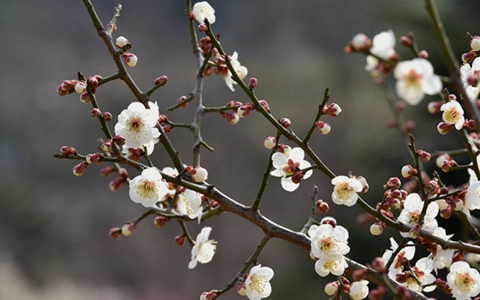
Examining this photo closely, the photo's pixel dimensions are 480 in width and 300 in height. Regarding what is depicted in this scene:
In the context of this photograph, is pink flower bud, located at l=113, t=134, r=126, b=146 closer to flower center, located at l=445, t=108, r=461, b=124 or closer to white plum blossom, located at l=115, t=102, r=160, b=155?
white plum blossom, located at l=115, t=102, r=160, b=155

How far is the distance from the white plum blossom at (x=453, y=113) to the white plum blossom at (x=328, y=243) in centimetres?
22

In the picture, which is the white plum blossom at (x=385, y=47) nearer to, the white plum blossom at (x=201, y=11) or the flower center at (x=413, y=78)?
the flower center at (x=413, y=78)

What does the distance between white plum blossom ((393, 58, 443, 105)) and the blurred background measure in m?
2.92

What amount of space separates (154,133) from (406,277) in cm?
38

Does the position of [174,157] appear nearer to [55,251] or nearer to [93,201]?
[55,251]

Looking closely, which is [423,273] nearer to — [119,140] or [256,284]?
[256,284]

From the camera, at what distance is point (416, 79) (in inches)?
19.4

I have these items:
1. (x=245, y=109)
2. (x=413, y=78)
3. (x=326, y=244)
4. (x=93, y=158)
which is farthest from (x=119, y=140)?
(x=413, y=78)

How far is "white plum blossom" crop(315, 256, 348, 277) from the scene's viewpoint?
779 mm

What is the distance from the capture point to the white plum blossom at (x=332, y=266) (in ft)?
2.56

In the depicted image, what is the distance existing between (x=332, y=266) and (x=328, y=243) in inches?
1.8

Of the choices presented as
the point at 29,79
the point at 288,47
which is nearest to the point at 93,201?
the point at 29,79

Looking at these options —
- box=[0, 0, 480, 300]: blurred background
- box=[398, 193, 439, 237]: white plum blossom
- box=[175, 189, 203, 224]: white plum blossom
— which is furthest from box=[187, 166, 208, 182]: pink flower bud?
box=[0, 0, 480, 300]: blurred background

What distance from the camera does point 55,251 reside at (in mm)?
5805
